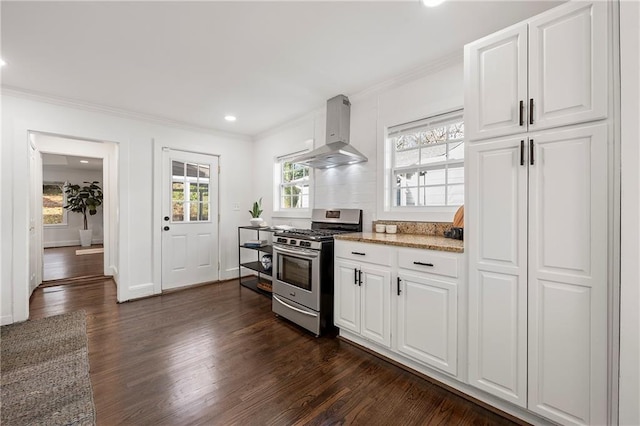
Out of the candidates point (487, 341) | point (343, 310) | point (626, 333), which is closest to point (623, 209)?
point (626, 333)

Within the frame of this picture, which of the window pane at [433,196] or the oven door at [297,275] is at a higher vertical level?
the window pane at [433,196]

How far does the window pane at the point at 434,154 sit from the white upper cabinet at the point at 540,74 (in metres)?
0.87

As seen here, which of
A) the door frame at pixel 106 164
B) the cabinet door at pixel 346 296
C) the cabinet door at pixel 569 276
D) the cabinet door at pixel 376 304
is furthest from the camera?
the door frame at pixel 106 164

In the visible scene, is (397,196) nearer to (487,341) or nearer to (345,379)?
(487,341)

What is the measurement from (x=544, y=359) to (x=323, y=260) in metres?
1.62

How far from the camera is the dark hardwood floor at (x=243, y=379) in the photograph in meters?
1.56

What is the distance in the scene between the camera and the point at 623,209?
1.19 m

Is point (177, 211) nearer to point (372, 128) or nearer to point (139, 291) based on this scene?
point (139, 291)

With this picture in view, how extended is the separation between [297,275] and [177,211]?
2436mm

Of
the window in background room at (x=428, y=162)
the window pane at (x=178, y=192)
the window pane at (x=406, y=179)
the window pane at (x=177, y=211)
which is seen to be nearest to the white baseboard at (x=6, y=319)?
the window pane at (x=177, y=211)

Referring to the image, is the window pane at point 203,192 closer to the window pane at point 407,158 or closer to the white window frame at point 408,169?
the white window frame at point 408,169

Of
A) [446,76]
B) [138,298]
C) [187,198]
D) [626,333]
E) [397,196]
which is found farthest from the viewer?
[187,198]

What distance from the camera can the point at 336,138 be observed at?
3.03 metres

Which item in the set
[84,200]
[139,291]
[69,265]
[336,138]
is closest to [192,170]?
[139,291]
